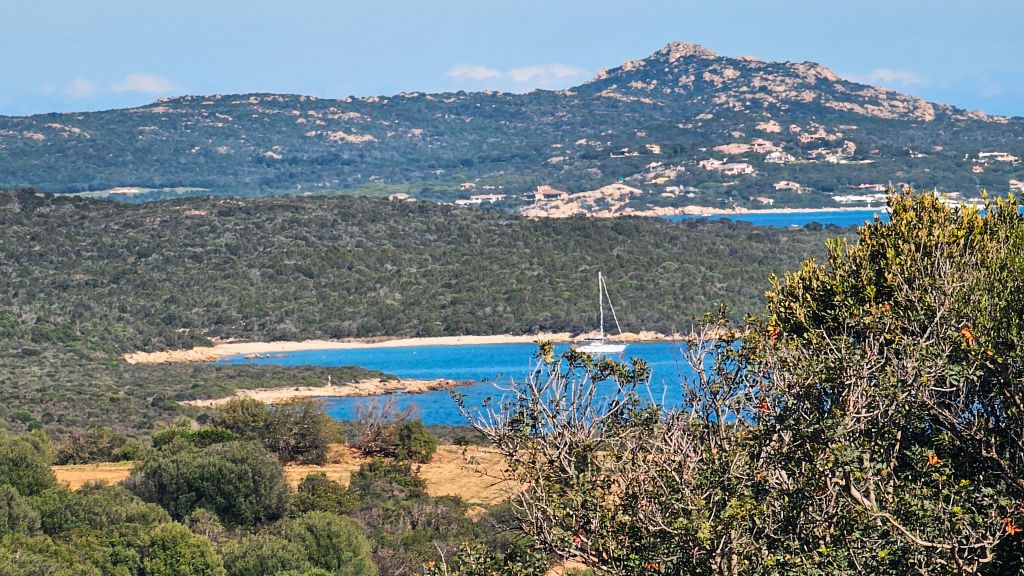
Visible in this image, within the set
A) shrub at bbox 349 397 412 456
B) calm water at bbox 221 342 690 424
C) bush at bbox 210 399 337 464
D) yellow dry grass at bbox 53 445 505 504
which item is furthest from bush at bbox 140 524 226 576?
calm water at bbox 221 342 690 424

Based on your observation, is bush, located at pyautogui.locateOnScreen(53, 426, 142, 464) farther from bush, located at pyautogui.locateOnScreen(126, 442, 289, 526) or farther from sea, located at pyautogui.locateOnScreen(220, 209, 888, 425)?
sea, located at pyautogui.locateOnScreen(220, 209, 888, 425)

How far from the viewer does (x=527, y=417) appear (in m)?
11.3

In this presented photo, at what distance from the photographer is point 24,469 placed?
26.1m

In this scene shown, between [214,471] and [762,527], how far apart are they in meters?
18.5

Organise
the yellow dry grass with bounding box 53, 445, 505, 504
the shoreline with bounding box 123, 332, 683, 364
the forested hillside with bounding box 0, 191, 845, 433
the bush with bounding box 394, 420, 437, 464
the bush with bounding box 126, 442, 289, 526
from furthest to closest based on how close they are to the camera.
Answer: the forested hillside with bounding box 0, 191, 845, 433, the shoreline with bounding box 123, 332, 683, 364, the bush with bounding box 394, 420, 437, 464, the yellow dry grass with bounding box 53, 445, 505, 504, the bush with bounding box 126, 442, 289, 526

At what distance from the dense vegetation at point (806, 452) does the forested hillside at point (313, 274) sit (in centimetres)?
5805

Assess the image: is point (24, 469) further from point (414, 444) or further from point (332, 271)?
point (332, 271)

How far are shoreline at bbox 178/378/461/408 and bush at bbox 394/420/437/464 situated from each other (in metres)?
27.2

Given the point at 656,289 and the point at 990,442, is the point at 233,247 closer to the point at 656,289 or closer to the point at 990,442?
the point at 656,289

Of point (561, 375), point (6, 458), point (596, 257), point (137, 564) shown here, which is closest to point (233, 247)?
point (596, 257)

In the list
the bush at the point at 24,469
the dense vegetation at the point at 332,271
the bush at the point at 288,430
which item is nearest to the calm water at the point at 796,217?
the dense vegetation at the point at 332,271

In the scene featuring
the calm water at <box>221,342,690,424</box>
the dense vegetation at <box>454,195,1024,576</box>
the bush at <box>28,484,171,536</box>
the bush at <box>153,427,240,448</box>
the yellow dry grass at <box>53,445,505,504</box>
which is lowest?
the calm water at <box>221,342,690,424</box>

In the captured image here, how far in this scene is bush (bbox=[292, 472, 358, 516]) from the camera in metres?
26.0

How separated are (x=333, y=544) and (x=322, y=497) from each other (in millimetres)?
4695
